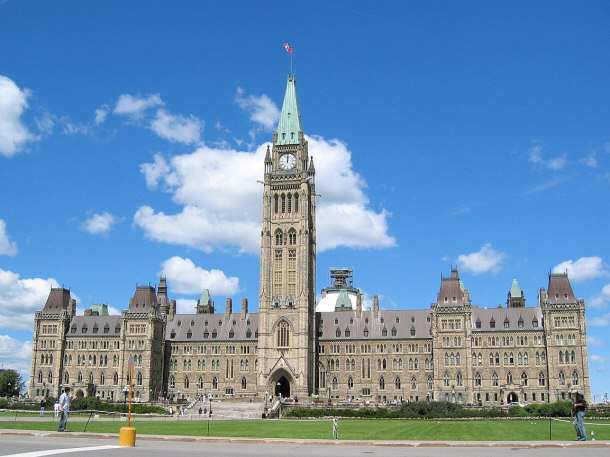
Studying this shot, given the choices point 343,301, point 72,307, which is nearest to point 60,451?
point 72,307

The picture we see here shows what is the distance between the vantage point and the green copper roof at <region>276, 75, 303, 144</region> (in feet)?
428

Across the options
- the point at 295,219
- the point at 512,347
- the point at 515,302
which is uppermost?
the point at 295,219

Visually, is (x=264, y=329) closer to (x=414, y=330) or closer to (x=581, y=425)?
(x=414, y=330)

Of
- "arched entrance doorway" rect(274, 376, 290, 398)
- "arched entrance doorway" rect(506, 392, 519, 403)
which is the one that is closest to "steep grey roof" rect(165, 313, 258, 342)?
"arched entrance doorway" rect(274, 376, 290, 398)

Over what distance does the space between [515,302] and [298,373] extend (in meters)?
45.0

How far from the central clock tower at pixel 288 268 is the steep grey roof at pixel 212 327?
10340mm

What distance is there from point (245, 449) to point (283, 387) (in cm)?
9233

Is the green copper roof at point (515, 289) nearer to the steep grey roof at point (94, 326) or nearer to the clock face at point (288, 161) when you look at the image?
the clock face at point (288, 161)

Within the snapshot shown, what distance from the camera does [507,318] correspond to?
11856 centimetres

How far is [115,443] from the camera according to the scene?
32.6 m

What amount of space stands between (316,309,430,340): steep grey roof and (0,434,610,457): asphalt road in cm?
9169

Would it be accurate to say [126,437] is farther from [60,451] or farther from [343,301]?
[343,301]

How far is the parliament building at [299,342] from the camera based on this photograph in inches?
4540

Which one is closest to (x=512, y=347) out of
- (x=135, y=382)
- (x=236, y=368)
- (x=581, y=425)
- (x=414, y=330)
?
(x=414, y=330)
